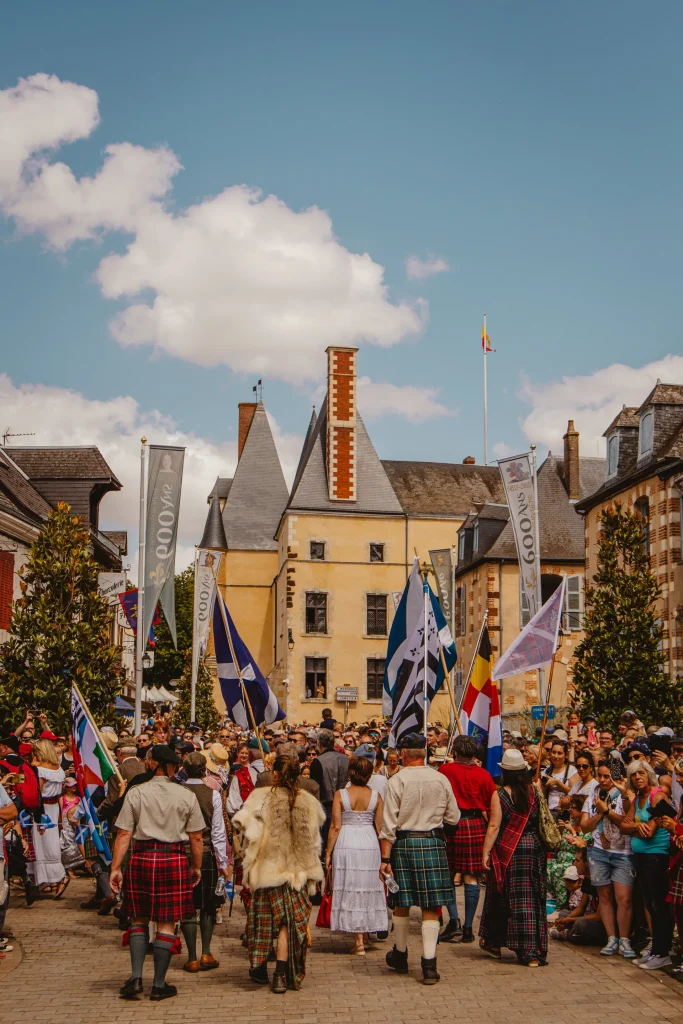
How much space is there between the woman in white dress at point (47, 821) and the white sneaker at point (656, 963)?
677 cm

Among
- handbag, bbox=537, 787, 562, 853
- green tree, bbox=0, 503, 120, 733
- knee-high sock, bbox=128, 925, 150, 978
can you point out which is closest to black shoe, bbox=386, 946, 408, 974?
handbag, bbox=537, 787, 562, 853

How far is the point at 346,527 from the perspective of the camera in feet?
179

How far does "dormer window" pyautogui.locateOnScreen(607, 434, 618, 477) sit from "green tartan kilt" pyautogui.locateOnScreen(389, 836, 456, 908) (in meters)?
26.6

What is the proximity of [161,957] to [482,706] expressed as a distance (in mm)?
6317

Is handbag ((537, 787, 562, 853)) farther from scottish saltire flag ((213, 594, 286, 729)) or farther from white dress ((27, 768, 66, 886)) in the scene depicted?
white dress ((27, 768, 66, 886))

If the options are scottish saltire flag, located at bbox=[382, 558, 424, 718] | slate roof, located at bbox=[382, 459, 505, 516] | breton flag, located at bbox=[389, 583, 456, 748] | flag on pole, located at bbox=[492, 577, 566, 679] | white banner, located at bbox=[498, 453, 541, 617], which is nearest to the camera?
flag on pole, located at bbox=[492, 577, 566, 679]

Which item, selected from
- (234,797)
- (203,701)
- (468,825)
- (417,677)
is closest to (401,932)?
(468,825)

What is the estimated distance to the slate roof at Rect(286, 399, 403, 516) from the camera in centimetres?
5450

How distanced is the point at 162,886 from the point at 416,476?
2086 inches

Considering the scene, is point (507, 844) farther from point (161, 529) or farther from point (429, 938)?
point (161, 529)

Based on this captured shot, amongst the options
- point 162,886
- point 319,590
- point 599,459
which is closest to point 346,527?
point 319,590

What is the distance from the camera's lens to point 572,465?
1913 inches

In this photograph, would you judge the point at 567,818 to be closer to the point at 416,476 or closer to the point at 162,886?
the point at 162,886

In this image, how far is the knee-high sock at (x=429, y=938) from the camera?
897cm
